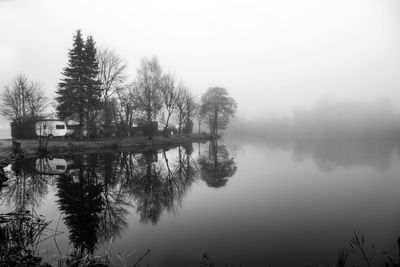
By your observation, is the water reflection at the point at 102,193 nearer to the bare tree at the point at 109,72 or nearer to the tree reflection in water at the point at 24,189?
the tree reflection in water at the point at 24,189

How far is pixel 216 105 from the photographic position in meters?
59.6

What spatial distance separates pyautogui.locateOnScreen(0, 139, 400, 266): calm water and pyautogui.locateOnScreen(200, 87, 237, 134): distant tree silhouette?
4657cm

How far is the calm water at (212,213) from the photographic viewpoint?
209 inches

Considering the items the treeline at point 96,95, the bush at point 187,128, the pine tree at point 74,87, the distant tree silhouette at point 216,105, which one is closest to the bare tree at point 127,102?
the treeline at point 96,95

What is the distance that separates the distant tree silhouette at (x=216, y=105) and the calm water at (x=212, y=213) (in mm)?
46574

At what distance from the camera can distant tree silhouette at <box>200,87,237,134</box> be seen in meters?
59.8

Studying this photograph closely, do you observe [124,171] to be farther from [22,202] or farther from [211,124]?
[211,124]

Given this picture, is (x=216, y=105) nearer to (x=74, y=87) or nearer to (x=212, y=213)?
(x=74, y=87)

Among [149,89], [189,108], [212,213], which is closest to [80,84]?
[149,89]

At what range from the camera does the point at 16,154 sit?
819 inches

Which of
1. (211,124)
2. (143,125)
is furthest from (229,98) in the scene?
(143,125)

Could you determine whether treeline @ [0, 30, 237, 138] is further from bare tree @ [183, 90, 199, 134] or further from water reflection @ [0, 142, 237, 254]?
water reflection @ [0, 142, 237, 254]

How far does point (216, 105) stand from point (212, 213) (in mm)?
52783

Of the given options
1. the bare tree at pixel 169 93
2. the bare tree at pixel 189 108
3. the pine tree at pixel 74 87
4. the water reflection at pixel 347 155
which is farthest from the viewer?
the bare tree at pixel 189 108
